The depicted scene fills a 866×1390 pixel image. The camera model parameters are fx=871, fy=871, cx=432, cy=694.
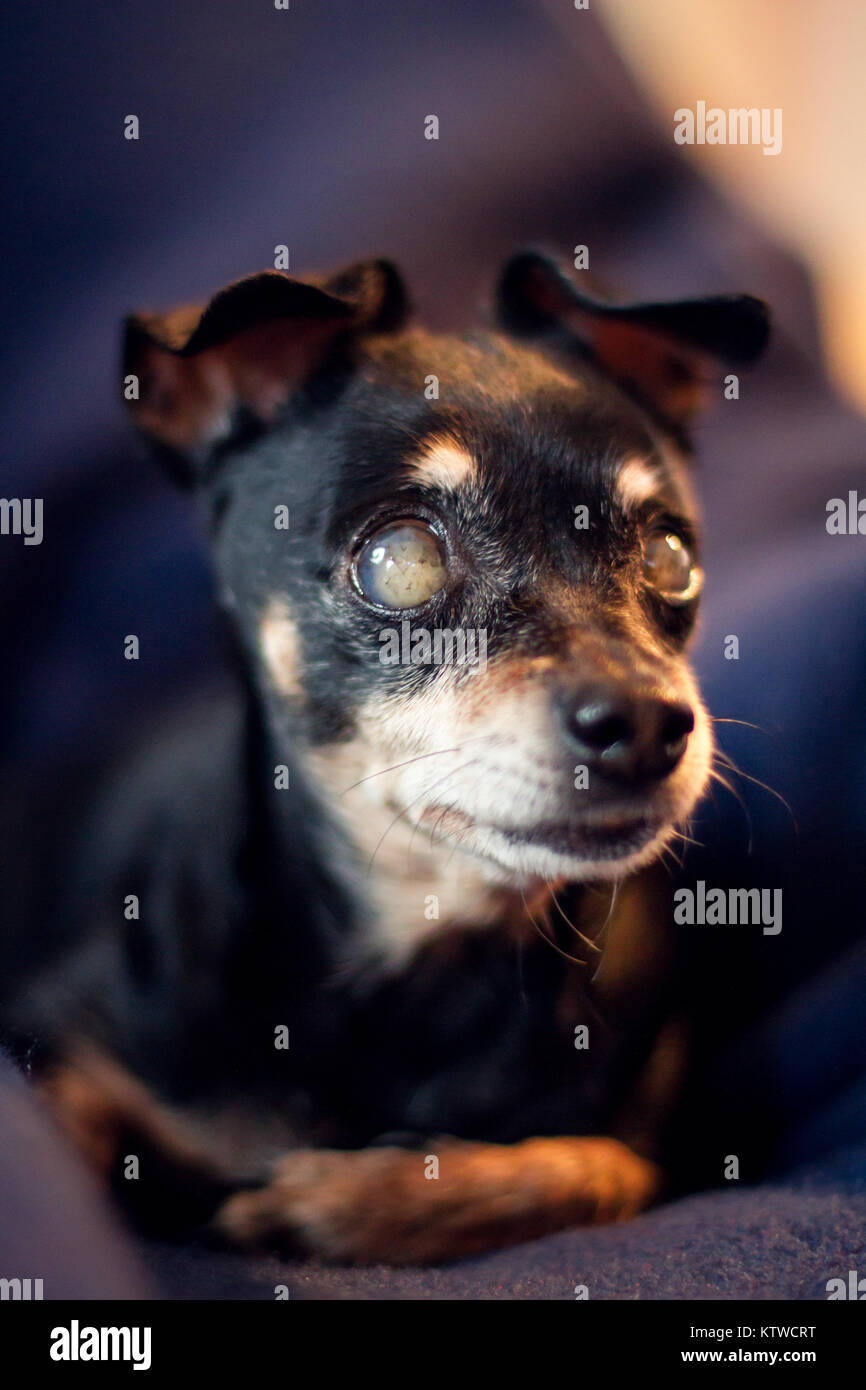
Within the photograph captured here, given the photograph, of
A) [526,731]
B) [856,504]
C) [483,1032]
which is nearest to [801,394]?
[856,504]

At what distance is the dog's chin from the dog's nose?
8 centimetres

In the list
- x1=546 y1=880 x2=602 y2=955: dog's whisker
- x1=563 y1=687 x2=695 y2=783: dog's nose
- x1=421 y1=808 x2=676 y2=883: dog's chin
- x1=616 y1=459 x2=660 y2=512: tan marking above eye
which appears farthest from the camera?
x1=546 y1=880 x2=602 y2=955: dog's whisker

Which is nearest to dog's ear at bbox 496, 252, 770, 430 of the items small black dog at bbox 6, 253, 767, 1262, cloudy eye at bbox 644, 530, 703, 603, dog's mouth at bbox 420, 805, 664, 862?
small black dog at bbox 6, 253, 767, 1262

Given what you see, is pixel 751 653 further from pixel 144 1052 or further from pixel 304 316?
pixel 144 1052

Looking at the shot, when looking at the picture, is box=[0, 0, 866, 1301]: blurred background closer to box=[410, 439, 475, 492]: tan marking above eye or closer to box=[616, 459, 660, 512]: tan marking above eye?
box=[616, 459, 660, 512]: tan marking above eye

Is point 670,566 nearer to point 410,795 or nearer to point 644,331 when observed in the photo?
point 644,331

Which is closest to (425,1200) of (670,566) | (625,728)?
(625,728)

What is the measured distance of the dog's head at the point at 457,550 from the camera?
3.37 feet

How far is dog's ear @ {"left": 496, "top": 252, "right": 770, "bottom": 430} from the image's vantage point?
4.15 ft

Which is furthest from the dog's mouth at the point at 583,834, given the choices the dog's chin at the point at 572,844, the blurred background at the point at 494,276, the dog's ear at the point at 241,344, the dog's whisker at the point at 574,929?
the dog's ear at the point at 241,344

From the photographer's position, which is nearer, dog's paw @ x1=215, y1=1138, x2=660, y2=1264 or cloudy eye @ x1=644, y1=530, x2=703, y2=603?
dog's paw @ x1=215, y1=1138, x2=660, y2=1264

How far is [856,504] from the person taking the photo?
1.50 m

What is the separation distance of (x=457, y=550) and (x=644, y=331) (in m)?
0.56
